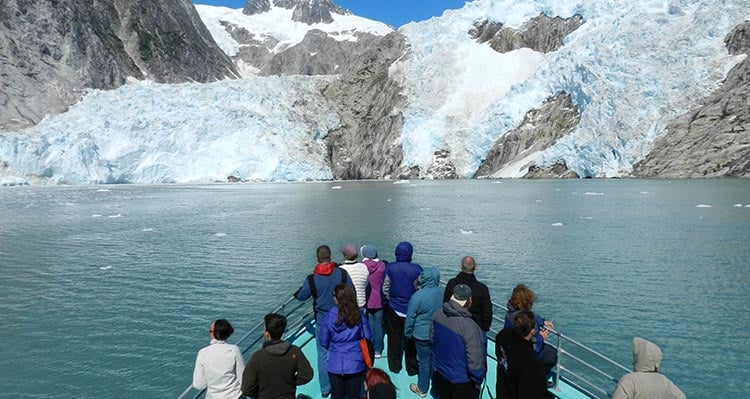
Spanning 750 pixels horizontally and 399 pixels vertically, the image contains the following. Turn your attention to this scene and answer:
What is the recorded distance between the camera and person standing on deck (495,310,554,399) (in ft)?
16.0

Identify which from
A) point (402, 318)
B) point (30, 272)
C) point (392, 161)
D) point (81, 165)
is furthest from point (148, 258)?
point (392, 161)

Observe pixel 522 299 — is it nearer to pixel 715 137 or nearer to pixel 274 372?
pixel 274 372

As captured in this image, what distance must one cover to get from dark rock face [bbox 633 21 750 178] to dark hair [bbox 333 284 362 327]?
6908 centimetres

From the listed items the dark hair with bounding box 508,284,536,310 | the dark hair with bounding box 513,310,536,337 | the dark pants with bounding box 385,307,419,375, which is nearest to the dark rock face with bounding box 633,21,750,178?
the dark pants with bounding box 385,307,419,375

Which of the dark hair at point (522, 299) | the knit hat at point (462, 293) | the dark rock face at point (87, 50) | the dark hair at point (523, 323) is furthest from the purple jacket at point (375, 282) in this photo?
the dark rock face at point (87, 50)

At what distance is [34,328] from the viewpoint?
13.2 m

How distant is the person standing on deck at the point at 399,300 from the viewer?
7242 millimetres

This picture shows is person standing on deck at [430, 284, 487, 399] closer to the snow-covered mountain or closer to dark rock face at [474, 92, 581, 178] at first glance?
the snow-covered mountain

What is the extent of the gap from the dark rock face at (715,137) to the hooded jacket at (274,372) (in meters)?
69.8

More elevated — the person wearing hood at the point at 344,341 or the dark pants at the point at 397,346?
the person wearing hood at the point at 344,341

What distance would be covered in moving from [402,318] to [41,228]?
98.5 ft

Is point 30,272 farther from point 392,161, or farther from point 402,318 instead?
point 392,161

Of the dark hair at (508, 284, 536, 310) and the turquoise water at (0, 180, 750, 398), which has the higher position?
the dark hair at (508, 284, 536, 310)

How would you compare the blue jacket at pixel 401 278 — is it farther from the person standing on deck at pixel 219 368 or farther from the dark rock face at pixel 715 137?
the dark rock face at pixel 715 137
